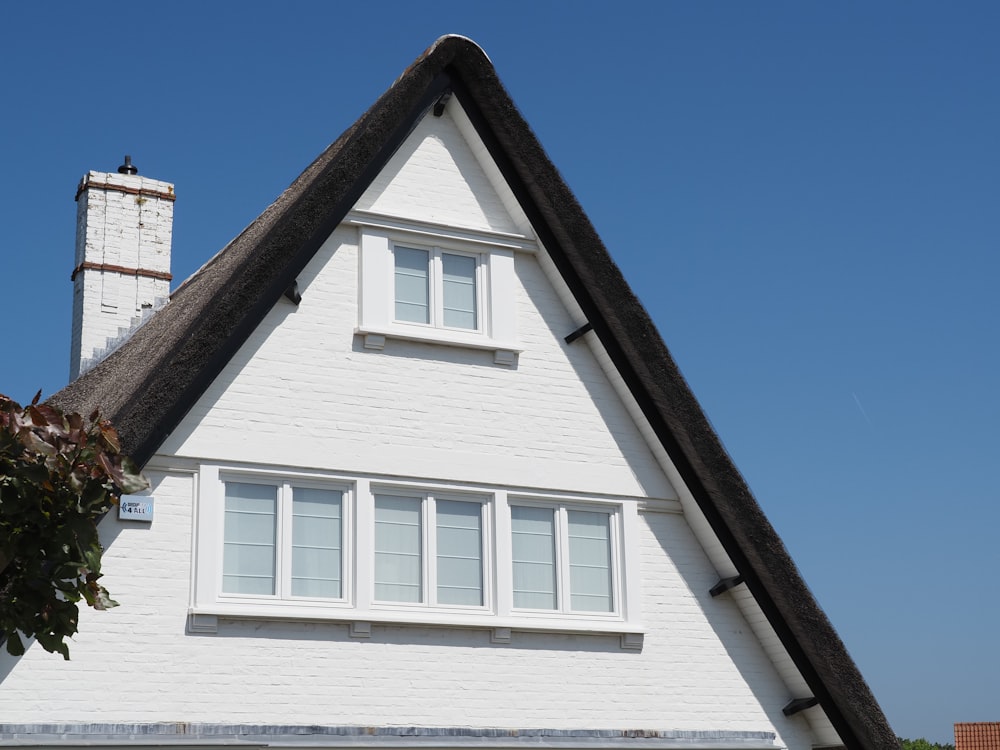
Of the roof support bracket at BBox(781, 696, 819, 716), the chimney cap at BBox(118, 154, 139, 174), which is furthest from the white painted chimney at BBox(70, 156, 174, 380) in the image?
the roof support bracket at BBox(781, 696, 819, 716)

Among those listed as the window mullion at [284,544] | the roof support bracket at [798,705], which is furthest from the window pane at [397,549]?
the roof support bracket at [798,705]

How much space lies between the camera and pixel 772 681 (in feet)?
40.8

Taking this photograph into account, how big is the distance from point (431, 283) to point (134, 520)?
342 cm

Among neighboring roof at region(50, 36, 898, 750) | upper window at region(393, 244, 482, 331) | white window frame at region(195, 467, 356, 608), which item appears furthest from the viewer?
upper window at region(393, 244, 482, 331)

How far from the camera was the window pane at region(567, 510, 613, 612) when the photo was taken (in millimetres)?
12047

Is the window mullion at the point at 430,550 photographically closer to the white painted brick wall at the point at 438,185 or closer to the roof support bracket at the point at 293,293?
the roof support bracket at the point at 293,293

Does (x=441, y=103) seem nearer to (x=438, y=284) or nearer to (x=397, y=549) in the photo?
(x=438, y=284)

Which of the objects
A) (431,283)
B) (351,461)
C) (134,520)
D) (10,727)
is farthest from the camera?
(431,283)

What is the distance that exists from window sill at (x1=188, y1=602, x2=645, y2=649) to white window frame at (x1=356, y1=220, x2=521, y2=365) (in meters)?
2.29

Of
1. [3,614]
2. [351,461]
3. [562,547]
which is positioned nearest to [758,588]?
[562,547]

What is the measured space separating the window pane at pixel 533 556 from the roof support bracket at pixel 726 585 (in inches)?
60.4

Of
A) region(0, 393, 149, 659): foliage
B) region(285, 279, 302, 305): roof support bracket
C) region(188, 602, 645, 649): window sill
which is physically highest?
region(285, 279, 302, 305): roof support bracket

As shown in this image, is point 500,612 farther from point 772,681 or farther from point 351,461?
point 772,681

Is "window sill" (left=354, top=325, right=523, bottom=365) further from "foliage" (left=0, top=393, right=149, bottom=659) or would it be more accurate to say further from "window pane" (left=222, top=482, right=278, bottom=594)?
"foliage" (left=0, top=393, right=149, bottom=659)
